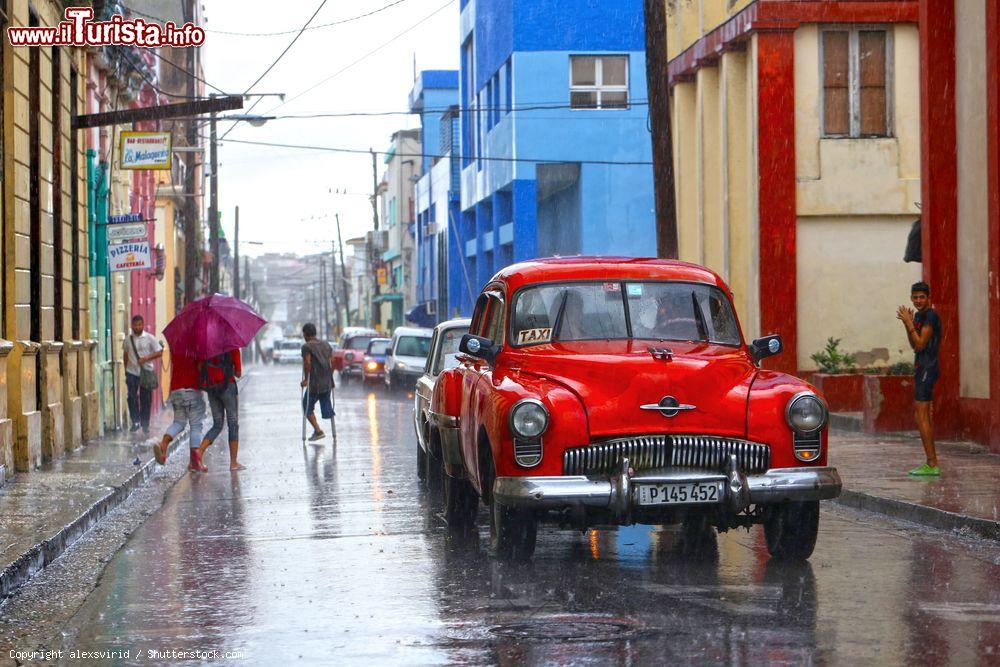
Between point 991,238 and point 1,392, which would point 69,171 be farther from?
point 991,238

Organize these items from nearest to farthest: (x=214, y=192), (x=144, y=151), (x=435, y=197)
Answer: (x=144, y=151)
(x=214, y=192)
(x=435, y=197)

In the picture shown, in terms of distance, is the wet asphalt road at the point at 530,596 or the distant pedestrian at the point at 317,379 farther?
the distant pedestrian at the point at 317,379

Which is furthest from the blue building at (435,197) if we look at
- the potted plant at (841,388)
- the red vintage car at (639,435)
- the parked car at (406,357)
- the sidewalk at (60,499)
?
the red vintage car at (639,435)

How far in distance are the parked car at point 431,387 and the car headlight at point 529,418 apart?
3.07m

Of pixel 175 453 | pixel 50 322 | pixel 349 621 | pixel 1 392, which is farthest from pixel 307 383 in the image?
pixel 349 621

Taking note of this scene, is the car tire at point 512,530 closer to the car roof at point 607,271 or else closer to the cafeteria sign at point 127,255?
the car roof at point 607,271

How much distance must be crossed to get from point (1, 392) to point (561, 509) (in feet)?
27.5

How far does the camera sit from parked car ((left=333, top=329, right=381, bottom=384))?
5084cm

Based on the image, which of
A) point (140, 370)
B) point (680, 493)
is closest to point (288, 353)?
point (140, 370)

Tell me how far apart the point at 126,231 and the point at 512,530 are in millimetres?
15567

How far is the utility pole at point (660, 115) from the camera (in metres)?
17.8

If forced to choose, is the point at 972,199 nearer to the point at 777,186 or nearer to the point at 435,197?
the point at 777,186

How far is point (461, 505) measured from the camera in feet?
34.3

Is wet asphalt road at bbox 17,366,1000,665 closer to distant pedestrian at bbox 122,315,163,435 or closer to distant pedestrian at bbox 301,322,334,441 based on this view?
distant pedestrian at bbox 301,322,334,441
